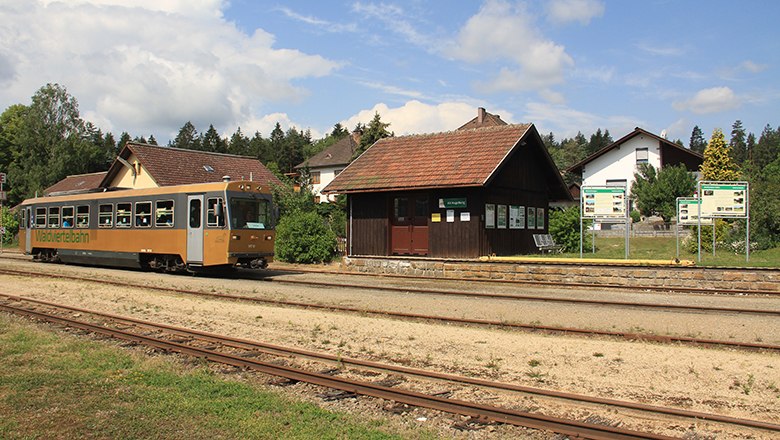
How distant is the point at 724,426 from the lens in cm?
555

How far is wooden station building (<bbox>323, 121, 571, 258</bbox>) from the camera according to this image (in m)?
22.2

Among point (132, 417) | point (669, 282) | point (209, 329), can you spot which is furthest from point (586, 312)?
point (132, 417)

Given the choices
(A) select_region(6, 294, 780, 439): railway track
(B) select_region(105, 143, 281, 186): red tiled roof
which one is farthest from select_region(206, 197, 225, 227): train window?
(B) select_region(105, 143, 281, 186): red tiled roof

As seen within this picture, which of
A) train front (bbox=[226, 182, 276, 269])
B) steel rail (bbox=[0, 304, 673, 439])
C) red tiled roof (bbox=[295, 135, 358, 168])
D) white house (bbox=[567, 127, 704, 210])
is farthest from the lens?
red tiled roof (bbox=[295, 135, 358, 168])

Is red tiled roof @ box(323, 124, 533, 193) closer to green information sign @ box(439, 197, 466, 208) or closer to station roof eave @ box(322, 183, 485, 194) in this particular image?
station roof eave @ box(322, 183, 485, 194)

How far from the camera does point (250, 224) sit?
19.2 metres

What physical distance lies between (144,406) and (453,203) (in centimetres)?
1715

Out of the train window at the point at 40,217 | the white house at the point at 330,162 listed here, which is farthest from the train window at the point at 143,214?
the white house at the point at 330,162

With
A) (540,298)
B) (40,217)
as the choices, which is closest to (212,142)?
(40,217)

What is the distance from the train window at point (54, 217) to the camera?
2545cm

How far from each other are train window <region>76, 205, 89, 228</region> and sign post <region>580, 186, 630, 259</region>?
59.3 feet

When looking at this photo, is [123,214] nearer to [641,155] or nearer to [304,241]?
[304,241]

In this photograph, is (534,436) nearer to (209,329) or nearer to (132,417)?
(132,417)

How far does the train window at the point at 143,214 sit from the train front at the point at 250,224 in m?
3.69
